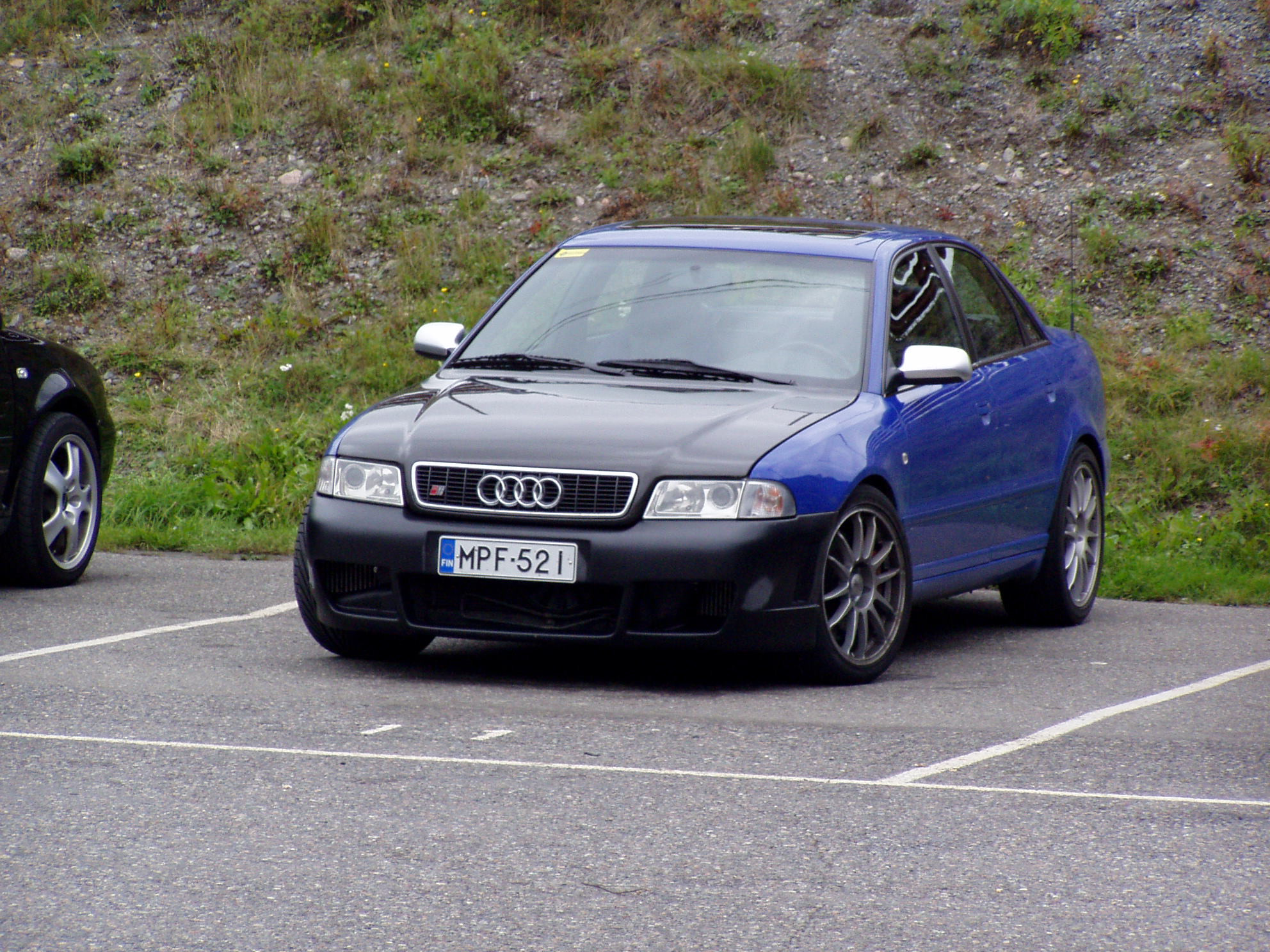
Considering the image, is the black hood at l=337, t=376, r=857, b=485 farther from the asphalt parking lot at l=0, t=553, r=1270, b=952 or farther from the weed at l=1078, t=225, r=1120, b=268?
the weed at l=1078, t=225, r=1120, b=268

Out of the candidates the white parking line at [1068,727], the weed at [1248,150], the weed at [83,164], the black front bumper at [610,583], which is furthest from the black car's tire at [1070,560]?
the weed at [83,164]

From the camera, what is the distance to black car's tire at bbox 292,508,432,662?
6.61 metres

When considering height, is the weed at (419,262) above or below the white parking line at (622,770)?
above

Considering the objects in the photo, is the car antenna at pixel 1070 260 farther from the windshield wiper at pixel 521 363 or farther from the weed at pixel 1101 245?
the windshield wiper at pixel 521 363

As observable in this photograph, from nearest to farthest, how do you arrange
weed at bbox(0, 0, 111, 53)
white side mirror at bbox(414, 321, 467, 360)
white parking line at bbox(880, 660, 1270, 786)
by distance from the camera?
1. white parking line at bbox(880, 660, 1270, 786)
2. white side mirror at bbox(414, 321, 467, 360)
3. weed at bbox(0, 0, 111, 53)

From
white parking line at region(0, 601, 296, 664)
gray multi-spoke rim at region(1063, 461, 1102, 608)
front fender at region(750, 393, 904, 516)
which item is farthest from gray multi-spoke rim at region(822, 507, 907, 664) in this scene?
white parking line at region(0, 601, 296, 664)

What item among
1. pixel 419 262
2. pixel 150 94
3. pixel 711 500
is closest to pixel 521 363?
pixel 711 500

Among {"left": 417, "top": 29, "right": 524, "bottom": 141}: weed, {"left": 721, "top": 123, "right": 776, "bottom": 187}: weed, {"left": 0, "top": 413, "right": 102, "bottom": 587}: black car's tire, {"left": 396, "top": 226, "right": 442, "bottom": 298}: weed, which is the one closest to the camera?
{"left": 0, "top": 413, "right": 102, "bottom": 587}: black car's tire

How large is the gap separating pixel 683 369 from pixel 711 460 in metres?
0.93

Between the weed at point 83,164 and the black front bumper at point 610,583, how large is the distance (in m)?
11.9

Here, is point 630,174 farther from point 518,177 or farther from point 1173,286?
point 1173,286

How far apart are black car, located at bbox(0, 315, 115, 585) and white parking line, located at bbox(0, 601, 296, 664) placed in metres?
1.12

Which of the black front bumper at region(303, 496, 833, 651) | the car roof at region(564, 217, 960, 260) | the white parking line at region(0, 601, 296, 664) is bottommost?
the white parking line at region(0, 601, 296, 664)

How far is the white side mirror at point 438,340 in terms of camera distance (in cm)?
756
